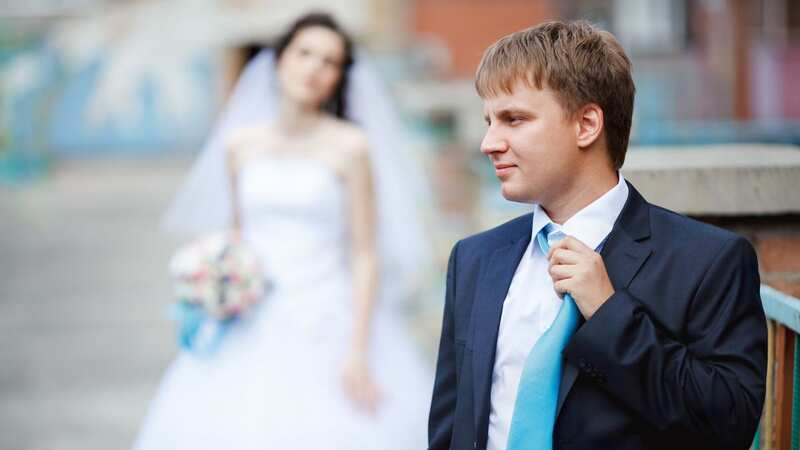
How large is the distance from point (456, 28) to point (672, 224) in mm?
12438

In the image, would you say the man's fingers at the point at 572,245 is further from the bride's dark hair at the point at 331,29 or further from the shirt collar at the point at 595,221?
the bride's dark hair at the point at 331,29

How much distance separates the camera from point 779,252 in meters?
2.77

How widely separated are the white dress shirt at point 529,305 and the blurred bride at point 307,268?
6.19ft

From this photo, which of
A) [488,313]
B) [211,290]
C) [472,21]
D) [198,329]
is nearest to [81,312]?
[198,329]

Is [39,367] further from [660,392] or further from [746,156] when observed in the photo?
[660,392]

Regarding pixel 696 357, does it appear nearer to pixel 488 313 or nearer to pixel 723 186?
pixel 488 313

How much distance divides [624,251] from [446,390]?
537 mm

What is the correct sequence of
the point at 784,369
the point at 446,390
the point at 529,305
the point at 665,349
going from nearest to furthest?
1. the point at 665,349
2. the point at 529,305
3. the point at 446,390
4. the point at 784,369

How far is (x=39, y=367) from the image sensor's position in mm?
6578

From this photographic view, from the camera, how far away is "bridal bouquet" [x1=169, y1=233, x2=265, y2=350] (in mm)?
3939

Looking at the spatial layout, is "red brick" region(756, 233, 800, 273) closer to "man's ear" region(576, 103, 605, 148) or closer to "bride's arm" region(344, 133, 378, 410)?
"man's ear" region(576, 103, 605, 148)

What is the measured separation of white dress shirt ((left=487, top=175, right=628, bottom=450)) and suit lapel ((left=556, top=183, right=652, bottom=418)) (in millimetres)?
38

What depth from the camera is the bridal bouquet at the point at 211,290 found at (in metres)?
3.94

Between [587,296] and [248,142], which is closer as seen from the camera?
[587,296]
